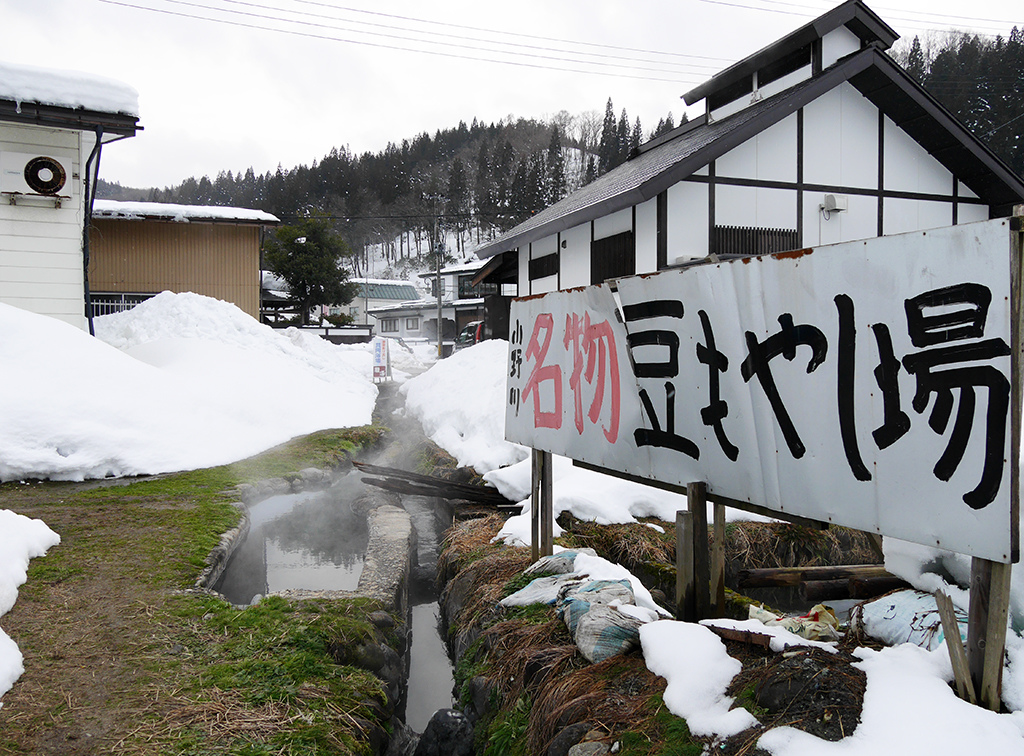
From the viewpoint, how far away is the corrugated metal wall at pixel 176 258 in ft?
72.5

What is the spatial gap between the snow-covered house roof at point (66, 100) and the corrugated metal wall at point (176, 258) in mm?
10457

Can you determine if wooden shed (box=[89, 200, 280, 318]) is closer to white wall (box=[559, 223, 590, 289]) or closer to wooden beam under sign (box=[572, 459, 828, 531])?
white wall (box=[559, 223, 590, 289])

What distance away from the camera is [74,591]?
4.71 metres

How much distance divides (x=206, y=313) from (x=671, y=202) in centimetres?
1210

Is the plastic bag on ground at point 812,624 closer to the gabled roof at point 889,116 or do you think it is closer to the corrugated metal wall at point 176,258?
the gabled roof at point 889,116

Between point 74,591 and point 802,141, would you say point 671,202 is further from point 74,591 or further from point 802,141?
point 74,591

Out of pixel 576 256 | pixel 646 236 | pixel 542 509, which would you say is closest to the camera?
pixel 542 509

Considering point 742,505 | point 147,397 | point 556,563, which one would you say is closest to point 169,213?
point 147,397

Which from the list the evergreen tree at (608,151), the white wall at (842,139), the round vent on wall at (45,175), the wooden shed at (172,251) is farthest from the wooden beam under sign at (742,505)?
the evergreen tree at (608,151)

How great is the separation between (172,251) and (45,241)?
10.4 meters

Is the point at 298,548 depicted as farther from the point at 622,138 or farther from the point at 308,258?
the point at 622,138

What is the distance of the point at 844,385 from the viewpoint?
107 inches

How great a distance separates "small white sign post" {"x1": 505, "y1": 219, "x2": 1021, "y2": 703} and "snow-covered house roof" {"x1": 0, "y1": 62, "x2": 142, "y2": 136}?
1264 centimetres

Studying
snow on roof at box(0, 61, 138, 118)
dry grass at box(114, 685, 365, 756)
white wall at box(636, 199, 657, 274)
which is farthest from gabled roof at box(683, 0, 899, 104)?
dry grass at box(114, 685, 365, 756)
